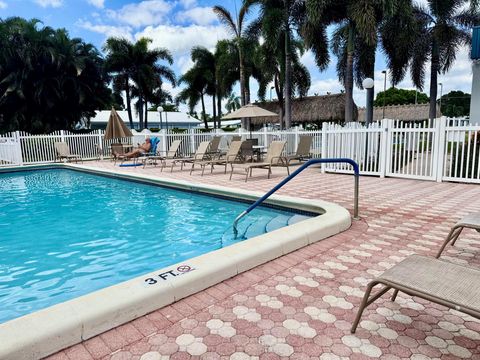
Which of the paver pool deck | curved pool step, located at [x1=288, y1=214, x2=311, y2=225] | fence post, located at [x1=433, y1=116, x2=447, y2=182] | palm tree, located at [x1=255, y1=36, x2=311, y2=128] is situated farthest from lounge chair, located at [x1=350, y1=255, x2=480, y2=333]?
palm tree, located at [x1=255, y1=36, x2=311, y2=128]

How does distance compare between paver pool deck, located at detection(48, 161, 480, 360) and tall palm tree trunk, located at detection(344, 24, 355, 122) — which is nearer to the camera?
paver pool deck, located at detection(48, 161, 480, 360)

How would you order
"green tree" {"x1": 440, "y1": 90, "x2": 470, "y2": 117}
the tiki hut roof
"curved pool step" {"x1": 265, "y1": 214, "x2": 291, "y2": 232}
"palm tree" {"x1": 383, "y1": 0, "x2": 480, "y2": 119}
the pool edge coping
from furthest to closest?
"green tree" {"x1": 440, "y1": 90, "x2": 470, "y2": 117} < the tiki hut roof < "palm tree" {"x1": 383, "y1": 0, "x2": 480, "y2": 119} < "curved pool step" {"x1": 265, "y1": 214, "x2": 291, "y2": 232} < the pool edge coping

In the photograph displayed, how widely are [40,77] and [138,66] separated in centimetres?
859

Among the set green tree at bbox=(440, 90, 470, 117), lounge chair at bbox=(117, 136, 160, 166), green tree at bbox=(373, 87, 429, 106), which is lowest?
lounge chair at bbox=(117, 136, 160, 166)

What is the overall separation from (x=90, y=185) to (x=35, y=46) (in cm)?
1994

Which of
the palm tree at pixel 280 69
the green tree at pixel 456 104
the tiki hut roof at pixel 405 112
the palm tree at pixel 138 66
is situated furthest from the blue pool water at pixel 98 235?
the green tree at pixel 456 104

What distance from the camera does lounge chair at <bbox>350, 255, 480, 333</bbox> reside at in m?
1.78

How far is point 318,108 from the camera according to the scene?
31.9 meters

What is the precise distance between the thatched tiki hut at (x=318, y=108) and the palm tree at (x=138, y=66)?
34.7 ft

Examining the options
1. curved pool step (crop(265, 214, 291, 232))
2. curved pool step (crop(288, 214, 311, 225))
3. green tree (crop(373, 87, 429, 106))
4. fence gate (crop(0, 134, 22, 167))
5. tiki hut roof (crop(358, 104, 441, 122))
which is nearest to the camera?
curved pool step (crop(265, 214, 291, 232))

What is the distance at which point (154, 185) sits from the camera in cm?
958

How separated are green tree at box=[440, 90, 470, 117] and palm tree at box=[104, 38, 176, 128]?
47.6 metres

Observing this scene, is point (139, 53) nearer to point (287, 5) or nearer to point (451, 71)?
point (287, 5)

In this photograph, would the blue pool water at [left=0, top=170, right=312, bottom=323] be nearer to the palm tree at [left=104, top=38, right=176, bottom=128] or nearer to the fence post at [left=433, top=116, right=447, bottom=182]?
the fence post at [left=433, top=116, right=447, bottom=182]
